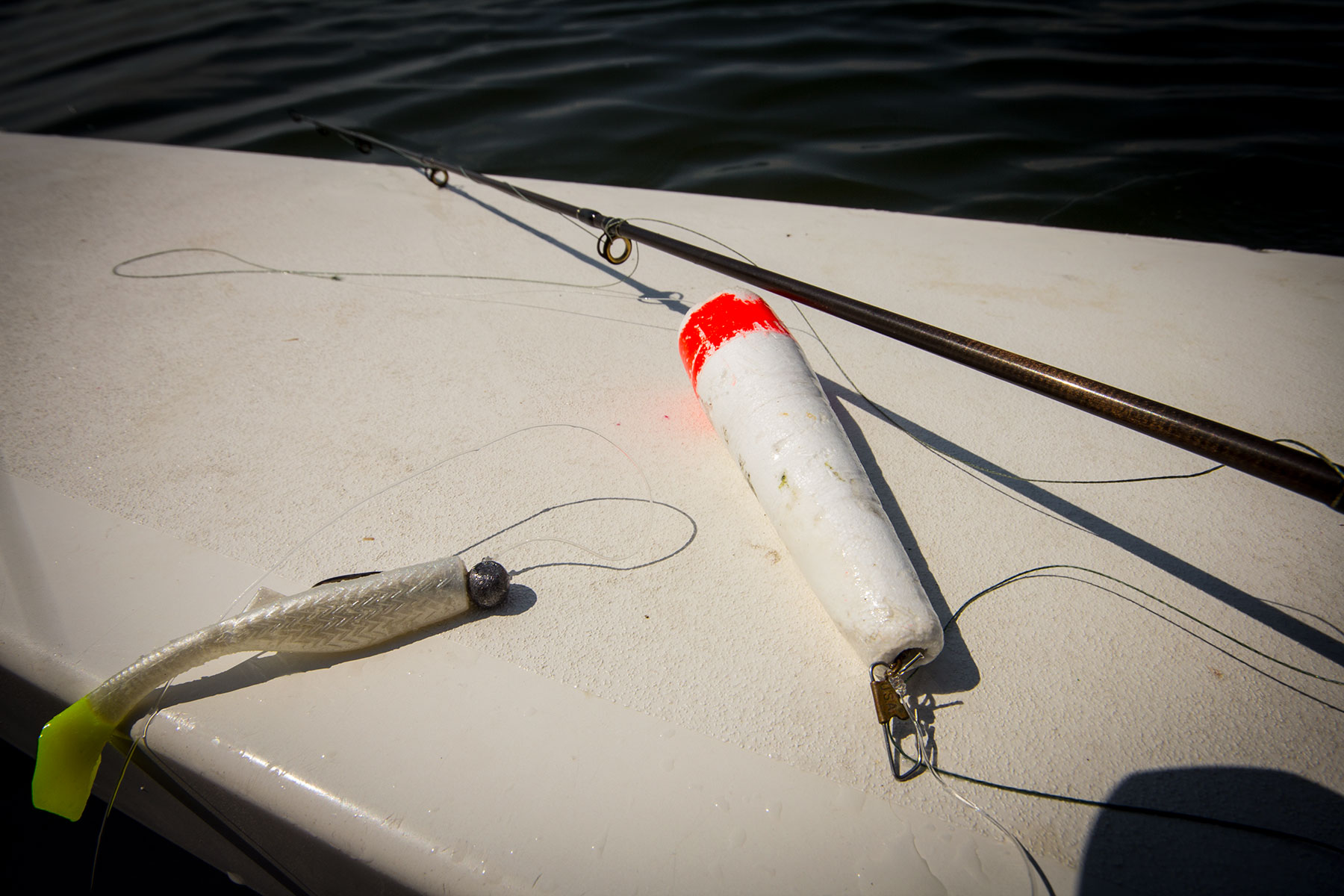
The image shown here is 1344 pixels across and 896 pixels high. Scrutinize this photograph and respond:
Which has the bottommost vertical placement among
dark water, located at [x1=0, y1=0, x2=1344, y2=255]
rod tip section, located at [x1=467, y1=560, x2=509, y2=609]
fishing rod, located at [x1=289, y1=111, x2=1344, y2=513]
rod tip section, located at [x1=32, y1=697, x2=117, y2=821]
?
rod tip section, located at [x1=32, y1=697, x2=117, y2=821]

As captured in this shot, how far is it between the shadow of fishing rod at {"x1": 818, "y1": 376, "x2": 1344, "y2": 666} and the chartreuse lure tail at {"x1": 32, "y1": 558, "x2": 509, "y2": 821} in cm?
100

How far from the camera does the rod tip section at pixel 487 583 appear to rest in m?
1.10

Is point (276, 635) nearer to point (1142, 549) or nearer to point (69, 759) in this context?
point (69, 759)

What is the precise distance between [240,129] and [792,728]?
537 centimetres

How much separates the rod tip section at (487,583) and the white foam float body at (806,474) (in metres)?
0.48

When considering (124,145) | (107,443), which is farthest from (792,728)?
(124,145)

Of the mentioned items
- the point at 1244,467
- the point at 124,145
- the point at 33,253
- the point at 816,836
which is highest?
the point at 124,145

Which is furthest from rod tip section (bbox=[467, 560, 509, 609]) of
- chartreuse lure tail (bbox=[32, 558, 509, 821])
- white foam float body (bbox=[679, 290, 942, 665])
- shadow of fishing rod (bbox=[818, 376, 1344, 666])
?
shadow of fishing rod (bbox=[818, 376, 1344, 666])

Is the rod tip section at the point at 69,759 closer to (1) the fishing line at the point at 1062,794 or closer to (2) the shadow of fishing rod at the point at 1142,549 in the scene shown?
(1) the fishing line at the point at 1062,794

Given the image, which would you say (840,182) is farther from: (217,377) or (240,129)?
(240,129)


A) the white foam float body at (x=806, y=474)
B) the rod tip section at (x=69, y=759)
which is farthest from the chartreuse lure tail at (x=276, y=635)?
the white foam float body at (x=806, y=474)

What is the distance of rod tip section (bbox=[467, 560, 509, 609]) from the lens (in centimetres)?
110

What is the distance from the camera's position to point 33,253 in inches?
87.6

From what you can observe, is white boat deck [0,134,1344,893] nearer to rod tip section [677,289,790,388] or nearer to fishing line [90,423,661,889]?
fishing line [90,423,661,889]
